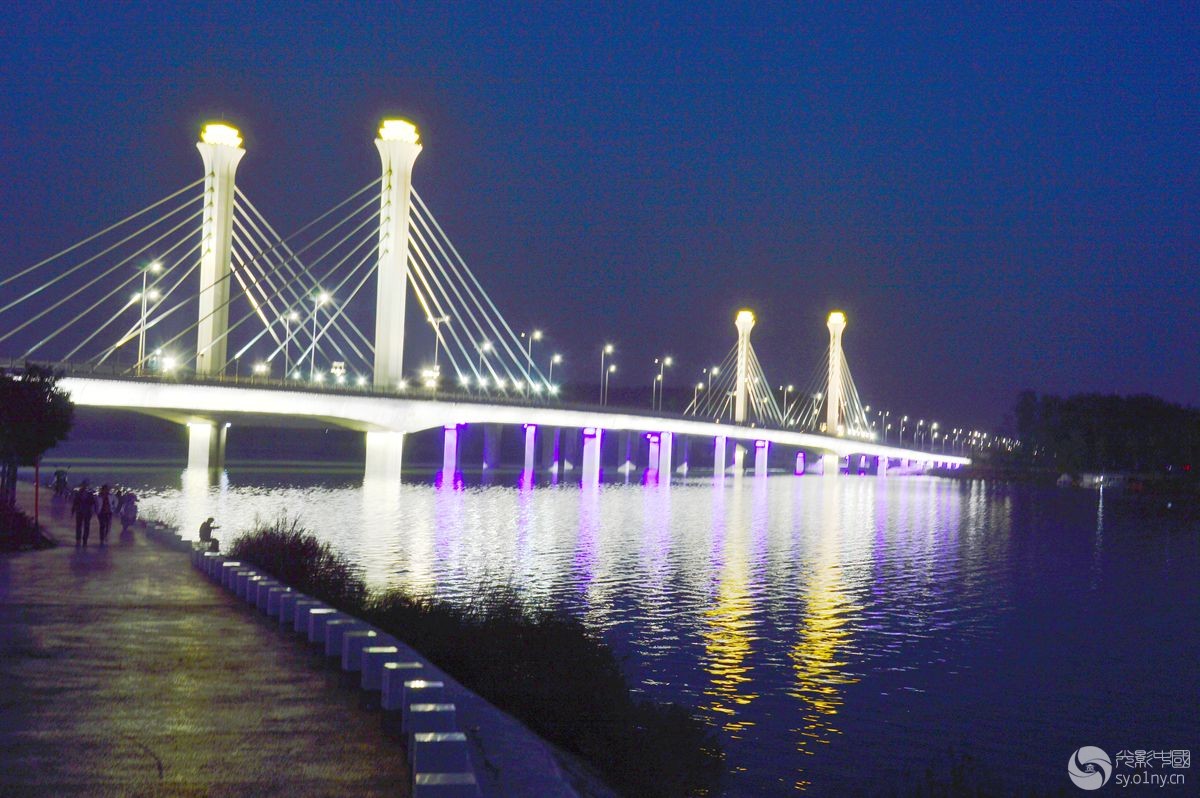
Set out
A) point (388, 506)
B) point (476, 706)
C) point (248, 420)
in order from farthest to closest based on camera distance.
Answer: point (248, 420)
point (388, 506)
point (476, 706)

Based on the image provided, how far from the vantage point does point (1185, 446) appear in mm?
132375

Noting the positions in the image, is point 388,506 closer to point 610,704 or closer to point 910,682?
point 910,682

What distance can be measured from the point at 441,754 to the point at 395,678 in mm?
2448

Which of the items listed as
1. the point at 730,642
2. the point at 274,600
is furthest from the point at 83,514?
the point at 730,642

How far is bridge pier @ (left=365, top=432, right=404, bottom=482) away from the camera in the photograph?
238ft

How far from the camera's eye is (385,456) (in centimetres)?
7294

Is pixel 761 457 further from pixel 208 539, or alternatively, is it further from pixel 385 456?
pixel 208 539

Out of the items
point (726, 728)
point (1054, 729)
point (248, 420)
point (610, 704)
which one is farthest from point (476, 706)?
point (248, 420)

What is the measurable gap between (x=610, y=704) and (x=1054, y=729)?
6.77 m

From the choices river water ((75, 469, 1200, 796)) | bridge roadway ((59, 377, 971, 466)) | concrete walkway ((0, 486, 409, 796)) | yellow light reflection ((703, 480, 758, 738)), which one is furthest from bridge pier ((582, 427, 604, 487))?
concrete walkway ((0, 486, 409, 796))

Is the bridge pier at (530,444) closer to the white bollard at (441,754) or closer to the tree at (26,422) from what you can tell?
the tree at (26,422)

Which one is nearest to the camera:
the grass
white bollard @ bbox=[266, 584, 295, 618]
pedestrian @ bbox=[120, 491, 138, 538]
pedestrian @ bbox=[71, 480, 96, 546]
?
the grass

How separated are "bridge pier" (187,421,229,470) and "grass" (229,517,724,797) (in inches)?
2599

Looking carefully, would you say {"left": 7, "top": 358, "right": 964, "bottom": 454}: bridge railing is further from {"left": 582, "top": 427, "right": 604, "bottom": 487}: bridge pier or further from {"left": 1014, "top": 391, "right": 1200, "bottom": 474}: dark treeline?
{"left": 1014, "top": 391, "right": 1200, "bottom": 474}: dark treeline
